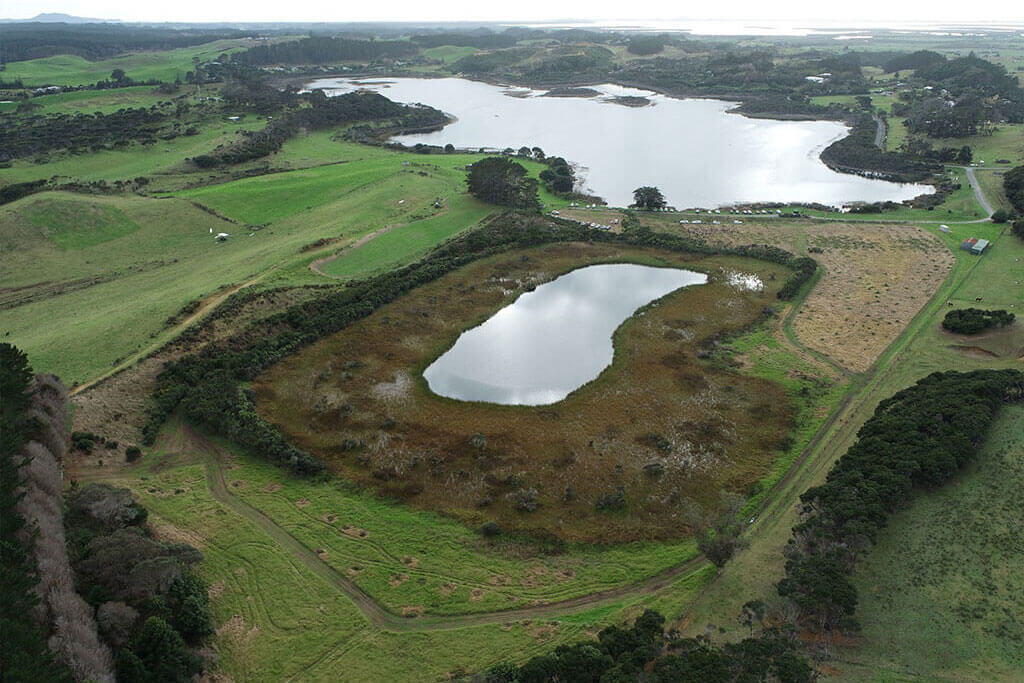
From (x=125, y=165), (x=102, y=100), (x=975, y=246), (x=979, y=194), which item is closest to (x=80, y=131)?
(x=125, y=165)

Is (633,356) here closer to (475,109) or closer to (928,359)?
(928,359)

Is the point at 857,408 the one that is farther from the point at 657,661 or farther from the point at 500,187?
the point at 500,187

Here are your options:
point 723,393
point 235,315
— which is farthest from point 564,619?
point 235,315

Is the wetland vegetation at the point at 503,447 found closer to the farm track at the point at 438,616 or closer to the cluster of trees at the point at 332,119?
the farm track at the point at 438,616

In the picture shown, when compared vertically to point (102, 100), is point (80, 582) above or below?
below

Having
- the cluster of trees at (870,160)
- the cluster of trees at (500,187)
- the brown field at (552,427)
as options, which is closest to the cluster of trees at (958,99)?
the cluster of trees at (870,160)

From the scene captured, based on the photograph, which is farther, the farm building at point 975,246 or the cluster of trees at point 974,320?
the farm building at point 975,246
